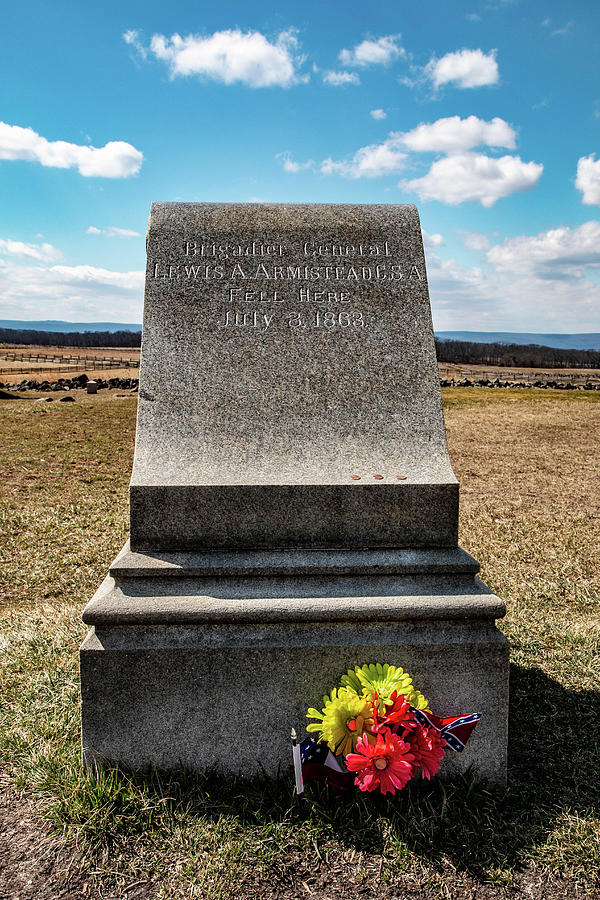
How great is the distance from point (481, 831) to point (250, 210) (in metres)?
3.02

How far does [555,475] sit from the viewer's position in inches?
391

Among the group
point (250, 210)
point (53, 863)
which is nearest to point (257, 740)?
point (53, 863)

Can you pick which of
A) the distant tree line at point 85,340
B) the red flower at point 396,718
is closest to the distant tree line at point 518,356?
the distant tree line at point 85,340

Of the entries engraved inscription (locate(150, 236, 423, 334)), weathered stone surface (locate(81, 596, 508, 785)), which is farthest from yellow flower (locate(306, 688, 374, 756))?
engraved inscription (locate(150, 236, 423, 334))

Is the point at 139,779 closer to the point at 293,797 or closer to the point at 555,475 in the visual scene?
the point at 293,797

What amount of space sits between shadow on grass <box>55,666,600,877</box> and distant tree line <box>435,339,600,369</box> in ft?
190

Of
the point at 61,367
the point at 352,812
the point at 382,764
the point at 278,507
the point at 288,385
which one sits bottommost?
the point at 352,812

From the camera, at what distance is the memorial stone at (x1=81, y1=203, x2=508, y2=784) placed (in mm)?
2520

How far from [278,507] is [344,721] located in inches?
35.2

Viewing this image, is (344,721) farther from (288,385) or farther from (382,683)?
(288,385)

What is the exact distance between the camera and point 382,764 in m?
2.26

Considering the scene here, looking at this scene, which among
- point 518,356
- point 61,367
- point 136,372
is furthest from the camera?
point 518,356

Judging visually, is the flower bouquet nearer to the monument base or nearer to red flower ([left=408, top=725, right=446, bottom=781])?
red flower ([left=408, top=725, right=446, bottom=781])

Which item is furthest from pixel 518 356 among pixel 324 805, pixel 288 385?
pixel 324 805
